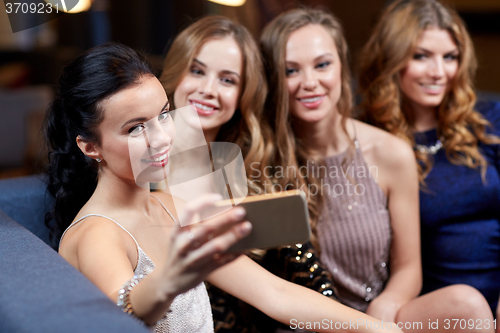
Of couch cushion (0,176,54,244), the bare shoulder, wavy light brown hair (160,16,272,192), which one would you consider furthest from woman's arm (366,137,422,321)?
couch cushion (0,176,54,244)

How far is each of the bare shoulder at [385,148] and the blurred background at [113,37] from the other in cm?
90

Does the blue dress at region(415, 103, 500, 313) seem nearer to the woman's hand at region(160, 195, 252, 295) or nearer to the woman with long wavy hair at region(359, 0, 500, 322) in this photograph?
the woman with long wavy hair at region(359, 0, 500, 322)

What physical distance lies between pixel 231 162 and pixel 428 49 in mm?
1038

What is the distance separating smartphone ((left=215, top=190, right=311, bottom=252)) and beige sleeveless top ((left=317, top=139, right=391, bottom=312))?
0.89 m

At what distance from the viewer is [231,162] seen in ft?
3.65

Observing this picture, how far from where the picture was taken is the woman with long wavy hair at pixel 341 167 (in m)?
1.52

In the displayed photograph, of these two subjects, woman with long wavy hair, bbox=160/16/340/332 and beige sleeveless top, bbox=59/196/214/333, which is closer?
beige sleeveless top, bbox=59/196/214/333

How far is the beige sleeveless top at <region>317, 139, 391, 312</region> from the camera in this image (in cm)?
157

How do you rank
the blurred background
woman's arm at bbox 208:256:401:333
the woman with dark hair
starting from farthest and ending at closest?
1. the blurred background
2. woman's arm at bbox 208:256:401:333
3. the woman with dark hair

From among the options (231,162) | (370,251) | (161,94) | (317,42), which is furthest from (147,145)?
(370,251)

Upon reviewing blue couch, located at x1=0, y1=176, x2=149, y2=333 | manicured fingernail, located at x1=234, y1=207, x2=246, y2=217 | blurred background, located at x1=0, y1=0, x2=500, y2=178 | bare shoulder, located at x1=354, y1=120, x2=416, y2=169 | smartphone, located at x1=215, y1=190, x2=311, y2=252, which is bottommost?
blurred background, located at x1=0, y1=0, x2=500, y2=178

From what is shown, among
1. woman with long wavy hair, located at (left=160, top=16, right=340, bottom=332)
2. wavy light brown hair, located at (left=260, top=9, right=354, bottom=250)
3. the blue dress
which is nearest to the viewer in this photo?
woman with long wavy hair, located at (left=160, top=16, right=340, bottom=332)

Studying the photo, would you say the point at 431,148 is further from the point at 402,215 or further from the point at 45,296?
the point at 45,296

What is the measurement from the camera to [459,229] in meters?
1.74
